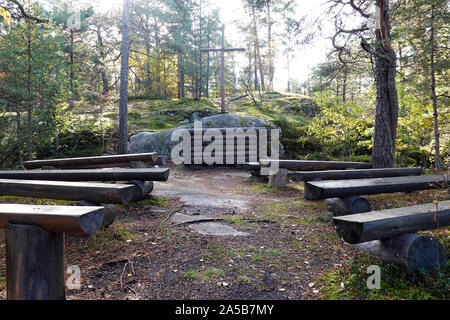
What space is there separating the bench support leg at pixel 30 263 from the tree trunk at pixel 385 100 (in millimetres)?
7961

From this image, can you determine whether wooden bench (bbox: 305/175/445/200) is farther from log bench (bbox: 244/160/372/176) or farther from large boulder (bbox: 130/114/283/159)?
large boulder (bbox: 130/114/283/159)

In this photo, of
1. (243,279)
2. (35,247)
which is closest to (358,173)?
(243,279)

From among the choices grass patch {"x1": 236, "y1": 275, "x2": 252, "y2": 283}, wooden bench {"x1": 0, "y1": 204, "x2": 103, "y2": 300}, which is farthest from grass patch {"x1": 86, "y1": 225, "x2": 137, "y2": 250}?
grass patch {"x1": 236, "y1": 275, "x2": 252, "y2": 283}

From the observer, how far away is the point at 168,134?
13211mm

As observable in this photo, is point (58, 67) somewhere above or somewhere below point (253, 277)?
above

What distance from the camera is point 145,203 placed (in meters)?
5.98

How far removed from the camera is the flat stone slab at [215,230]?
14.1ft

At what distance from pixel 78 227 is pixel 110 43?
2250 centimetres

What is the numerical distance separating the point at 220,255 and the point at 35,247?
209cm

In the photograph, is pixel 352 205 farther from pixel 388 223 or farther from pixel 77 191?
pixel 77 191

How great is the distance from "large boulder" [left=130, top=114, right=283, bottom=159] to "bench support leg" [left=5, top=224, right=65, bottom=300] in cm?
1066

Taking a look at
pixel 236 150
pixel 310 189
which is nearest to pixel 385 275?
pixel 310 189

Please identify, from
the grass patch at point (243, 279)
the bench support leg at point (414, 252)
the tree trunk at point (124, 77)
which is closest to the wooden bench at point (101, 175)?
the grass patch at point (243, 279)
